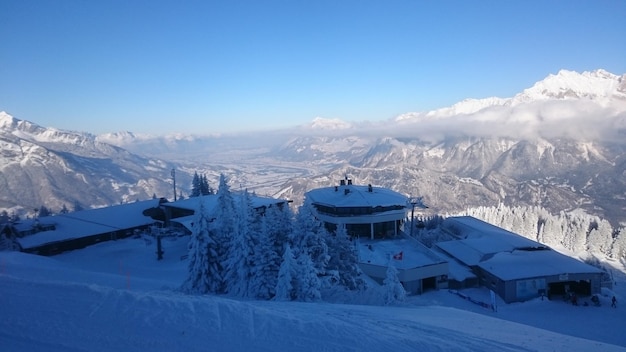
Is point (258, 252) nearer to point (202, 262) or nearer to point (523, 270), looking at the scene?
point (202, 262)

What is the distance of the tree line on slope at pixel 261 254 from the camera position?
79.4 ft

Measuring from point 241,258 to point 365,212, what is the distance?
933 inches

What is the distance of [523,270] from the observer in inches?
1453

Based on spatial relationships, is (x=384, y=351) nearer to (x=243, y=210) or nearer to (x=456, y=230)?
(x=243, y=210)

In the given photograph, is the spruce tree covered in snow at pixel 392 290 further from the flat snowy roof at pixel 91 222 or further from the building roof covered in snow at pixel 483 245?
the flat snowy roof at pixel 91 222

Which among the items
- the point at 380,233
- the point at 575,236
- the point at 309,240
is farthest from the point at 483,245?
the point at 575,236

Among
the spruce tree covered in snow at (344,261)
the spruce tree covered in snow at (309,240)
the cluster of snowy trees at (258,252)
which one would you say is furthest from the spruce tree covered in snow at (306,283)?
the spruce tree covered in snow at (344,261)

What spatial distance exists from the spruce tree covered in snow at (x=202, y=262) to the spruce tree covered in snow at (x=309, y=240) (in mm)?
5973

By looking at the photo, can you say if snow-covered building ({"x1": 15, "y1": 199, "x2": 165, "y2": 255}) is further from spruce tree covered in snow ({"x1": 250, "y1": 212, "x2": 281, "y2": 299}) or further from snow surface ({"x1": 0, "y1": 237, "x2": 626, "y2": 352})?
snow surface ({"x1": 0, "y1": 237, "x2": 626, "y2": 352})

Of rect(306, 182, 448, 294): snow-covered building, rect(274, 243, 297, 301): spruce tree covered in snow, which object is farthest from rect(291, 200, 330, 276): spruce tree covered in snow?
rect(306, 182, 448, 294): snow-covered building

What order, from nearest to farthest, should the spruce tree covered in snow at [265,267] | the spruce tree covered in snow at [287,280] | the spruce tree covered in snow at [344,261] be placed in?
the spruce tree covered in snow at [287,280] → the spruce tree covered in snow at [265,267] → the spruce tree covered in snow at [344,261]

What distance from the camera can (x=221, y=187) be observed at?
31547 millimetres

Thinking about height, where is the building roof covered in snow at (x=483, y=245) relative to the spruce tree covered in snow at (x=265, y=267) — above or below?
below

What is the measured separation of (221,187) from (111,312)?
21245mm
